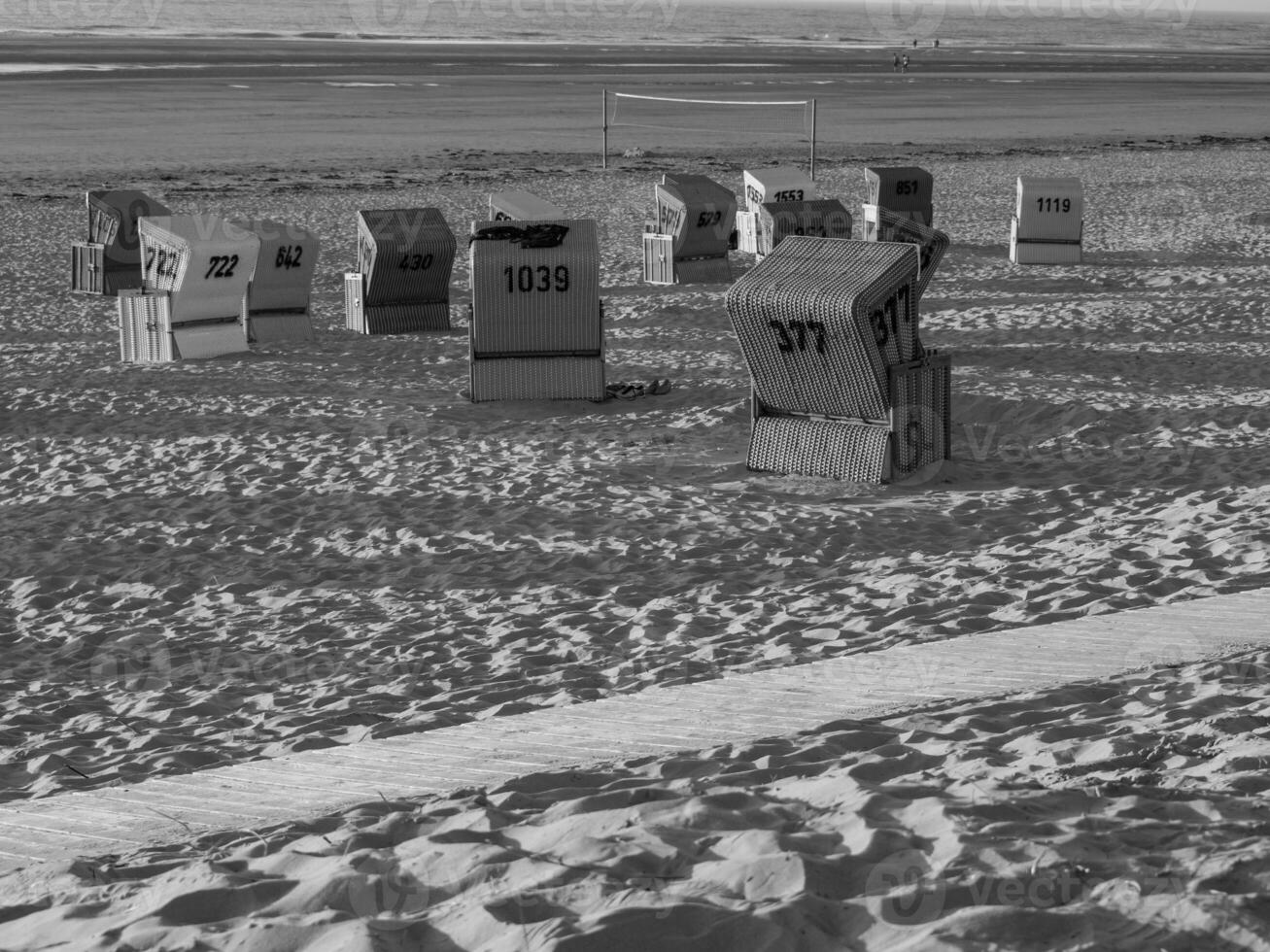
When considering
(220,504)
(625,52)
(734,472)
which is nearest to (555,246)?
(734,472)

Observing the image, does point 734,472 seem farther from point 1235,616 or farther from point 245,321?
point 245,321

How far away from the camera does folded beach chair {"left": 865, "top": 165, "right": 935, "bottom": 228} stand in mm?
23516

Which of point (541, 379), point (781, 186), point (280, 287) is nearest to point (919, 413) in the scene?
point (541, 379)

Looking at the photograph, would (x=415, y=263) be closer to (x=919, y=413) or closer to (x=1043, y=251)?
(x=919, y=413)

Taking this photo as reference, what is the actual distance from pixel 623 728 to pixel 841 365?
15.6 feet

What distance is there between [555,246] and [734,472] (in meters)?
3.21

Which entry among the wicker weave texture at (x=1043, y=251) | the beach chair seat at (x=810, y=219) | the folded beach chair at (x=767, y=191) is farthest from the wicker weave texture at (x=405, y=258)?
the wicker weave texture at (x=1043, y=251)

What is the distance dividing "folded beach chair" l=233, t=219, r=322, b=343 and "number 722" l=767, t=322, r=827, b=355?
7.23m

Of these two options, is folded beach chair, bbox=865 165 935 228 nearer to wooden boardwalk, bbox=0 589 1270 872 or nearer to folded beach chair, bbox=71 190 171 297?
folded beach chair, bbox=71 190 171 297

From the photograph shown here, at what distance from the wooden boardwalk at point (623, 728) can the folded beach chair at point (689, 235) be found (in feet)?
44.0

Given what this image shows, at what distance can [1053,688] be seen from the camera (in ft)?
19.1

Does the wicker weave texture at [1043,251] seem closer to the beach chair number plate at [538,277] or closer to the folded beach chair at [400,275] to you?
the folded beach chair at [400,275]

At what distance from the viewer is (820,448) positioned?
10.2 m

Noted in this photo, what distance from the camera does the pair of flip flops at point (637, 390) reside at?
13117mm
